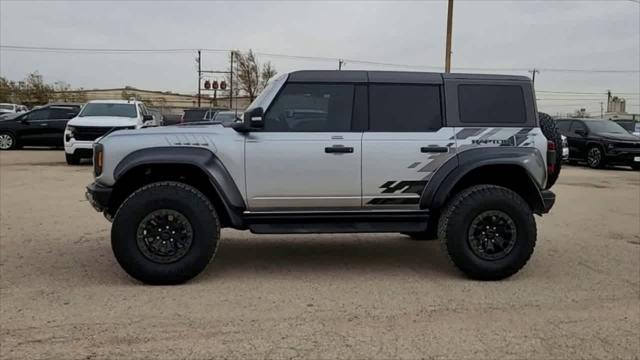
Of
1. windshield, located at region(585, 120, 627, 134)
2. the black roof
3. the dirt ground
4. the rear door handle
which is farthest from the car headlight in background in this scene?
windshield, located at region(585, 120, 627, 134)

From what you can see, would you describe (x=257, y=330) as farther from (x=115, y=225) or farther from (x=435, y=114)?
(x=435, y=114)

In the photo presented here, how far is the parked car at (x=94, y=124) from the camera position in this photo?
16.1 metres

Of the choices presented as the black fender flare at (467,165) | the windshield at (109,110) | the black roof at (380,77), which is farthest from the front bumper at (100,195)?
the windshield at (109,110)

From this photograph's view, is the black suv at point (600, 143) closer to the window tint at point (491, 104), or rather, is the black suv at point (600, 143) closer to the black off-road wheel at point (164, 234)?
the window tint at point (491, 104)

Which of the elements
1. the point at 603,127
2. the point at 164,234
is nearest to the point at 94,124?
the point at 164,234

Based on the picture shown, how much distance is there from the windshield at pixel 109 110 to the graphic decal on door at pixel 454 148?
42.2 feet

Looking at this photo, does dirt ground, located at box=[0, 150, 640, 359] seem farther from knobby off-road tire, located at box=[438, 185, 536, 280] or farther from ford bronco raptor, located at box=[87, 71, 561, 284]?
ford bronco raptor, located at box=[87, 71, 561, 284]

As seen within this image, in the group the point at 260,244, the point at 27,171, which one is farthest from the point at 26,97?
the point at 260,244

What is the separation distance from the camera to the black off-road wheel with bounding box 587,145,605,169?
1897 cm

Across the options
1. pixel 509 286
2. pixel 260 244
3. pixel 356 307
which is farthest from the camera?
pixel 260 244

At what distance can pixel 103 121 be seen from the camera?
16297 mm

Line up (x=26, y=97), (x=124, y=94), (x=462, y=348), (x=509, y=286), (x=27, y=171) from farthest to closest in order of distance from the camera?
(x=124, y=94) → (x=26, y=97) → (x=27, y=171) → (x=509, y=286) → (x=462, y=348)

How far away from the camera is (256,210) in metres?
5.75

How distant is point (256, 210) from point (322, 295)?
1042 millimetres
